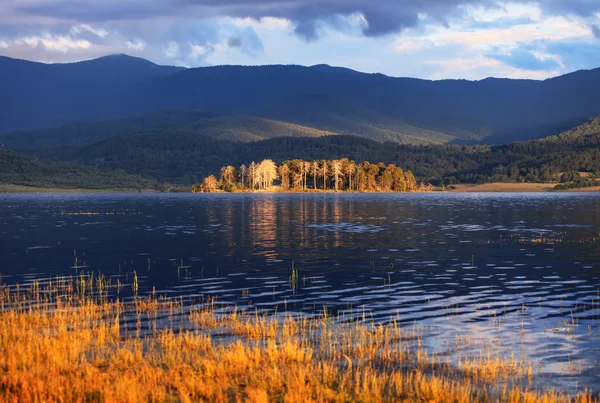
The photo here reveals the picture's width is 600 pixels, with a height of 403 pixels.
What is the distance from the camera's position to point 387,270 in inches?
1964

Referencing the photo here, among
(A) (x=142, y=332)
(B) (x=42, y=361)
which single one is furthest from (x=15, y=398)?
(A) (x=142, y=332)

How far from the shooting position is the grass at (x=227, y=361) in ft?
65.3

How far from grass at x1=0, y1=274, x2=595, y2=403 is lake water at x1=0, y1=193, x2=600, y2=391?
2131mm

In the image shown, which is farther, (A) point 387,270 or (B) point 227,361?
(A) point 387,270

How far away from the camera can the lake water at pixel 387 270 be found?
99.6 feet

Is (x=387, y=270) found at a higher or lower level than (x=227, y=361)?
lower

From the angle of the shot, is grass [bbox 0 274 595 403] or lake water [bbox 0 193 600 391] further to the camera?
lake water [bbox 0 193 600 391]

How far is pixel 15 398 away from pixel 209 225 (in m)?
78.2

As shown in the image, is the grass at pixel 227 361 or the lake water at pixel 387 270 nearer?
the grass at pixel 227 361

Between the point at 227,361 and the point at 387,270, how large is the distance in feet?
91.5

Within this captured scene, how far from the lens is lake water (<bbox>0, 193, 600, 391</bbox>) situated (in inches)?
1195

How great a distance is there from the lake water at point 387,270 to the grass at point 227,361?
2.13 m

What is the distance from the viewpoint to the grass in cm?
1989

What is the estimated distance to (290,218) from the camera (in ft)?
359
